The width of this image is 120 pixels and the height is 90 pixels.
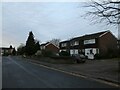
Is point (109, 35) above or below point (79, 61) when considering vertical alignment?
above

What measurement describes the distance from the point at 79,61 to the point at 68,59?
2039mm

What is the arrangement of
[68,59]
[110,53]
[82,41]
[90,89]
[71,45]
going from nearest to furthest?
1. [90,89]
2. [68,59]
3. [110,53]
4. [82,41]
5. [71,45]

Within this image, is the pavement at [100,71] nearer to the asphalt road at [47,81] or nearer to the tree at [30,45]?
the asphalt road at [47,81]

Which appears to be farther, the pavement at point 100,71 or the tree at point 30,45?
the tree at point 30,45

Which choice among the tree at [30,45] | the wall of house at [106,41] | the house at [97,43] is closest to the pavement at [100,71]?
the house at [97,43]

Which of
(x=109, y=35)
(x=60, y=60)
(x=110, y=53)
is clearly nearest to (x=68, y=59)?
(x=60, y=60)

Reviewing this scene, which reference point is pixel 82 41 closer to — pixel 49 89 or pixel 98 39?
pixel 98 39

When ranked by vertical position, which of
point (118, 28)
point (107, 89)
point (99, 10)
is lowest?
point (107, 89)

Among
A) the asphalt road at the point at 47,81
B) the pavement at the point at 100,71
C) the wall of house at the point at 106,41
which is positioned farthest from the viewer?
the wall of house at the point at 106,41

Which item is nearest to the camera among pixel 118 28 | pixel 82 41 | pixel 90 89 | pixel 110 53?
pixel 90 89

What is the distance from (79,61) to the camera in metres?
47.3

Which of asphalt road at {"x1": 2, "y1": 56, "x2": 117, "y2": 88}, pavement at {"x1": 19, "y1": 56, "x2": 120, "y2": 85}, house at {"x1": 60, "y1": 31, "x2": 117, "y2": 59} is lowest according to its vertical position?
asphalt road at {"x1": 2, "y1": 56, "x2": 117, "y2": 88}

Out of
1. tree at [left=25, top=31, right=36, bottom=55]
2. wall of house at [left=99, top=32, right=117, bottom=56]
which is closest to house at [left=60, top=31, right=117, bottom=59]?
wall of house at [left=99, top=32, right=117, bottom=56]

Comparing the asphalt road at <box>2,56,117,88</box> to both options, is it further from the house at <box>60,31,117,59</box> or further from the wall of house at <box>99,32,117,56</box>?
the wall of house at <box>99,32,117,56</box>
